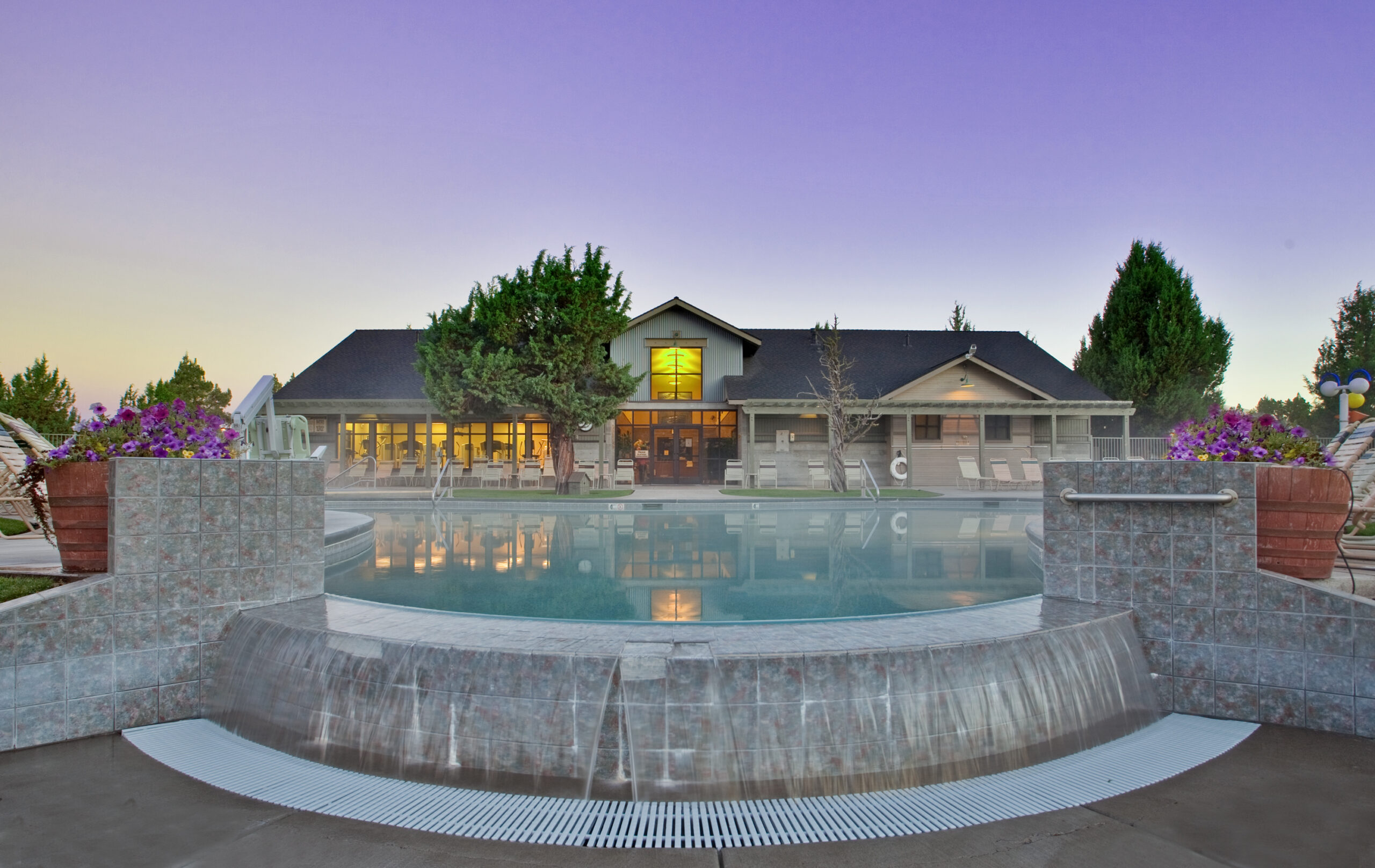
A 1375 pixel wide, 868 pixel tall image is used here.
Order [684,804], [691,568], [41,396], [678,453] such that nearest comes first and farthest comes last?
[684,804]
[691,568]
[678,453]
[41,396]

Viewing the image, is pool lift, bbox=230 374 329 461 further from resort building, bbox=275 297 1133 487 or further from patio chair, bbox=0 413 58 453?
resort building, bbox=275 297 1133 487

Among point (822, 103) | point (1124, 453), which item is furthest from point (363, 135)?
point (1124, 453)

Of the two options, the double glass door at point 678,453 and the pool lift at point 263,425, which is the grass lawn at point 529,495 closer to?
the double glass door at point 678,453

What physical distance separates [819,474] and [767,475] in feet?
5.53

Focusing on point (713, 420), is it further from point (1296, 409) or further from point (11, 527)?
point (1296, 409)

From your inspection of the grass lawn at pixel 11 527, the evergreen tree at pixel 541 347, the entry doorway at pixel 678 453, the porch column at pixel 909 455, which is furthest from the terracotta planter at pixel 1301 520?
the entry doorway at pixel 678 453

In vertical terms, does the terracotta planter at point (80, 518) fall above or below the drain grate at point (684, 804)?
above

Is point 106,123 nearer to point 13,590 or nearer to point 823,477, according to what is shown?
point 13,590

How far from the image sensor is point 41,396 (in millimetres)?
30859

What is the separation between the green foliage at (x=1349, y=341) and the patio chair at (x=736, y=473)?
38.3 m

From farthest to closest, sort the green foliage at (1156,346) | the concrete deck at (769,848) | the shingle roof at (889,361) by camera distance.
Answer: the green foliage at (1156,346) → the shingle roof at (889,361) → the concrete deck at (769,848)

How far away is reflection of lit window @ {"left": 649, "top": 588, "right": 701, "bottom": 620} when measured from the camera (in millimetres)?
4559

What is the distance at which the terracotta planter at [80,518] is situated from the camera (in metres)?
3.86

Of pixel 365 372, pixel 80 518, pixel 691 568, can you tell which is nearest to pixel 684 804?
pixel 80 518
